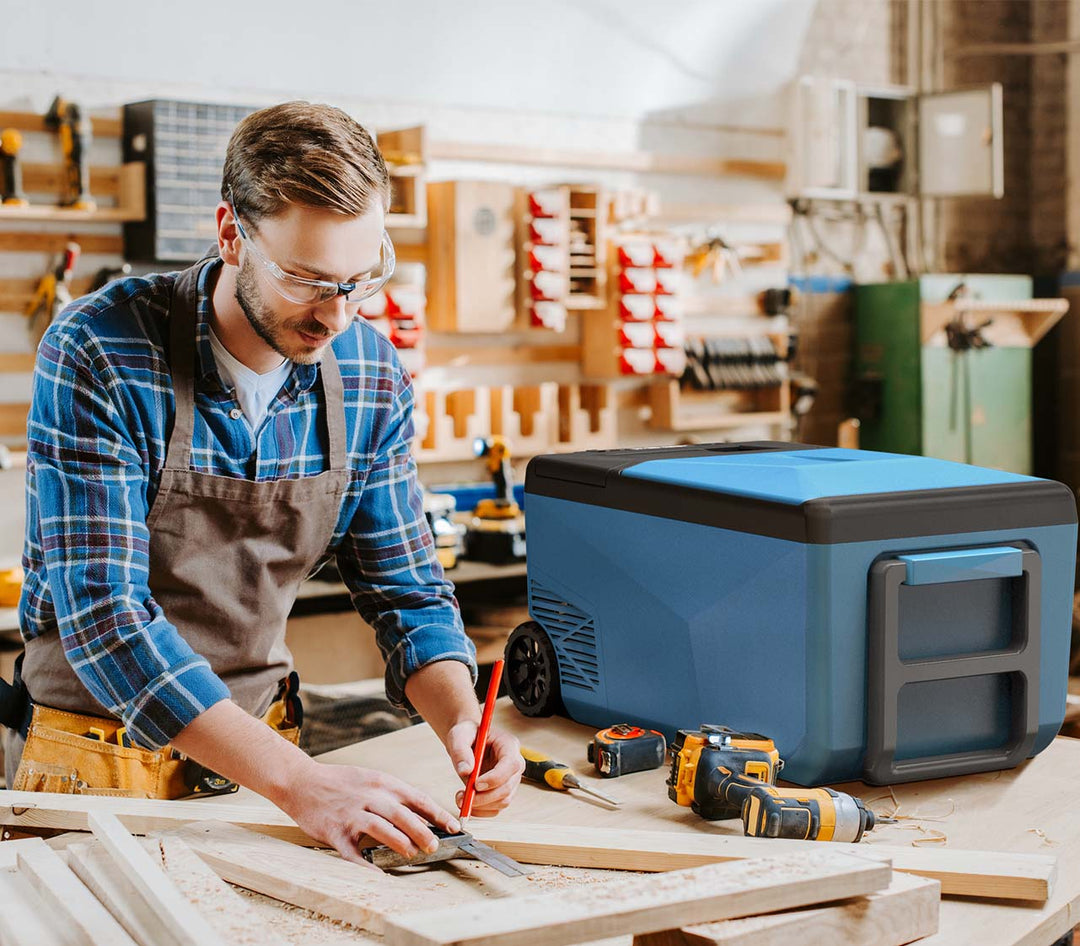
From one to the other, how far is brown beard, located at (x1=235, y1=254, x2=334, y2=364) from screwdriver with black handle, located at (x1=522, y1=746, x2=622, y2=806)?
0.56 meters

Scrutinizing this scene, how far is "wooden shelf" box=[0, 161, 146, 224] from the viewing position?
372 centimetres

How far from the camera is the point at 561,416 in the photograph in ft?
15.9

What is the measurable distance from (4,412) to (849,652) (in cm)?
312

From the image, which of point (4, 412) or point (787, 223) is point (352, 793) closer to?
point (4, 412)

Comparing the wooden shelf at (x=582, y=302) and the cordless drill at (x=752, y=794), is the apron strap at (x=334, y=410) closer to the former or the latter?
the cordless drill at (x=752, y=794)

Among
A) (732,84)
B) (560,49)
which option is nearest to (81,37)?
(560,49)

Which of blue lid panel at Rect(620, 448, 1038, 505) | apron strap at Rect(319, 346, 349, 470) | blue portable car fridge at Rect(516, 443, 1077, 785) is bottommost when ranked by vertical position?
blue portable car fridge at Rect(516, 443, 1077, 785)

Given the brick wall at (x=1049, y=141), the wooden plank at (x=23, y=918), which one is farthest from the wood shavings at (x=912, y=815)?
the brick wall at (x=1049, y=141)

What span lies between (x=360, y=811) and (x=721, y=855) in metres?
0.35

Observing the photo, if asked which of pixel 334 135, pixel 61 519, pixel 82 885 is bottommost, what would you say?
pixel 82 885

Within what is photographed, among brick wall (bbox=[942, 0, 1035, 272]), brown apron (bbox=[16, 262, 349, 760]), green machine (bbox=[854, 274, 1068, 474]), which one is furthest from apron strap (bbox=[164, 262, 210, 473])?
brick wall (bbox=[942, 0, 1035, 272])

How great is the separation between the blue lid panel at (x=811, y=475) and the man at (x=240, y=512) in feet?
1.22

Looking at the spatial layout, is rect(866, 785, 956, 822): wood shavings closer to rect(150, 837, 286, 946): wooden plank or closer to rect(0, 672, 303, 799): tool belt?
rect(150, 837, 286, 946): wooden plank

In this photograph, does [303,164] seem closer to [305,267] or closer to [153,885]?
[305,267]
